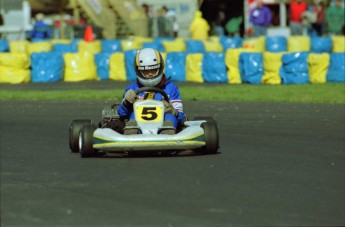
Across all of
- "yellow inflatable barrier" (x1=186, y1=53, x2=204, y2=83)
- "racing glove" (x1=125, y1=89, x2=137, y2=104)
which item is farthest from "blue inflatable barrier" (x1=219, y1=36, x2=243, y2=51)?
"racing glove" (x1=125, y1=89, x2=137, y2=104)

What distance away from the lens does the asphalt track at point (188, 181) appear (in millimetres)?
7062

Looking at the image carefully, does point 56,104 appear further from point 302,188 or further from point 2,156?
point 302,188

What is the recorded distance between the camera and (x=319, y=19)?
31.5 metres

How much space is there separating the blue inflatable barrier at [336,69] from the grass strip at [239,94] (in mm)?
774

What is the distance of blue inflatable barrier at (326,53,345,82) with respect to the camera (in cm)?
2059

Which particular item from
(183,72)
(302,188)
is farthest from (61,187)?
(183,72)

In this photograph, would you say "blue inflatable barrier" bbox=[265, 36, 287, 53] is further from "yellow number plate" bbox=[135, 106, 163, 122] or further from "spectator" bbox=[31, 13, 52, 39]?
"yellow number plate" bbox=[135, 106, 163, 122]

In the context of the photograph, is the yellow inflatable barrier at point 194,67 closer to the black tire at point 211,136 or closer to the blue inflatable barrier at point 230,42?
the blue inflatable barrier at point 230,42

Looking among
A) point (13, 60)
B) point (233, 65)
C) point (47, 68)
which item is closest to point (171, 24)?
point (47, 68)

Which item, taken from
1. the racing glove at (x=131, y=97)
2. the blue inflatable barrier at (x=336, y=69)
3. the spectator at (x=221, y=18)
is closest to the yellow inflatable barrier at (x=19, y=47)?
the spectator at (x=221, y=18)

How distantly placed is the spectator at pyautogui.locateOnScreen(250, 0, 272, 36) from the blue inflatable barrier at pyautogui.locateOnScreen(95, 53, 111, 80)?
777cm

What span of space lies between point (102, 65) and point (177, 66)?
1930 mm

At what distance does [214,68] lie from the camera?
22.4 m

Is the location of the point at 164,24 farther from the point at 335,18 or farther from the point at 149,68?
the point at 149,68
